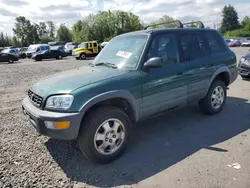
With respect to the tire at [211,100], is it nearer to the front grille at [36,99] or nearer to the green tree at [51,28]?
the front grille at [36,99]

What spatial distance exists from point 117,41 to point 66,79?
1.45 metres

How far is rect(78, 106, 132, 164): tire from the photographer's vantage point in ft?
10.4

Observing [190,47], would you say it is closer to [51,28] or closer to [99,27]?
[99,27]

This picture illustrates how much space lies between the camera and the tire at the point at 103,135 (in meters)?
3.17

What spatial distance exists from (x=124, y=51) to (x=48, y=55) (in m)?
26.0

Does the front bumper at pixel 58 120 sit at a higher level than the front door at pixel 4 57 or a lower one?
lower

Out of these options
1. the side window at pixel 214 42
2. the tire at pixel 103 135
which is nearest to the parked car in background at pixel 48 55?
the side window at pixel 214 42

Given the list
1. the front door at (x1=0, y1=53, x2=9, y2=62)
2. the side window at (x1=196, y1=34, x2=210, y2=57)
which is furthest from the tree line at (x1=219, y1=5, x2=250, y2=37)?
the side window at (x1=196, y1=34, x2=210, y2=57)

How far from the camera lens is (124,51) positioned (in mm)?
4023

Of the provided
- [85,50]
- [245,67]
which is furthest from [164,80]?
[85,50]

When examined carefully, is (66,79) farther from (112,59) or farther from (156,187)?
(156,187)

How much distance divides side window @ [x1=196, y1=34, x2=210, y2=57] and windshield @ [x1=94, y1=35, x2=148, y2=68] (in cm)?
140

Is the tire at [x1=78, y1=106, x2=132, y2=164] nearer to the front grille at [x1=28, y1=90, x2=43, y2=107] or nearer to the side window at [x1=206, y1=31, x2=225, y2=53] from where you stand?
the front grille at [x1=28, y1=90, x2=43, y2=107]

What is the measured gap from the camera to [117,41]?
14.8ft
